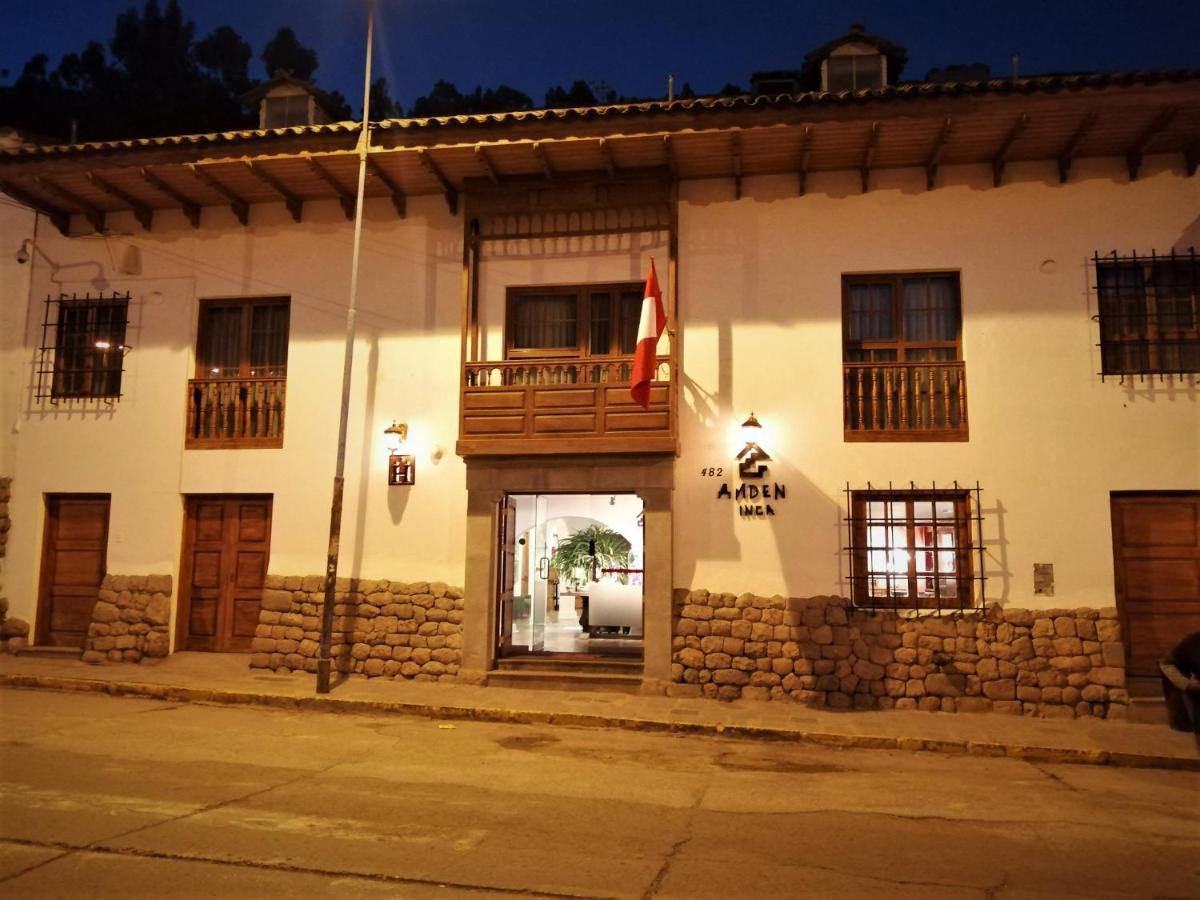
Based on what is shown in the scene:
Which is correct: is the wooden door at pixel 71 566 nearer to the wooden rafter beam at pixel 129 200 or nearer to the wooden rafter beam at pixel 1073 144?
the wooden rafter beam at pixel 129 200

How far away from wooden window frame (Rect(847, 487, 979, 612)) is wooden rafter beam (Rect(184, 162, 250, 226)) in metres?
9.48

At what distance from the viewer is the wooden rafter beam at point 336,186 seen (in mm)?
11586

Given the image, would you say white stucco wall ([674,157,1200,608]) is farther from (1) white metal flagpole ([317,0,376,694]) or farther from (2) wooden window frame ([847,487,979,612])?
(1) white metal flagpole ([317,0,376,694])

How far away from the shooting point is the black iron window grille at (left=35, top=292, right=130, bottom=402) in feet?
42.8

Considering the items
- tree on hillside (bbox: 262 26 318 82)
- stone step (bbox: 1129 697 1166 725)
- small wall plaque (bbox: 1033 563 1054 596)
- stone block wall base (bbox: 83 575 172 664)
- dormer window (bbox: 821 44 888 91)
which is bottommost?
stone step (bbox: 1129 697 1166 725)

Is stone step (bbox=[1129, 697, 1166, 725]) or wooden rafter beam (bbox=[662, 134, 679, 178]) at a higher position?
wooden rafter beam (bbox=[662, 134, 679, 178])

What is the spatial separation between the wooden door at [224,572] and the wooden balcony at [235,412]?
819mm

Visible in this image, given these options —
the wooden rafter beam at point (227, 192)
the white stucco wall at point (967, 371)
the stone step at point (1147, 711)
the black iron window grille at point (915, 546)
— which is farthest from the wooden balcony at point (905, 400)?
the wooden rafter beam at point (227, 192)

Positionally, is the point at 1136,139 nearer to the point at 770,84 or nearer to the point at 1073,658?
the point at 770,84

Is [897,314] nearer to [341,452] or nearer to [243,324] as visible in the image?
[341,452]

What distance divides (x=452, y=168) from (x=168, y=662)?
782cm

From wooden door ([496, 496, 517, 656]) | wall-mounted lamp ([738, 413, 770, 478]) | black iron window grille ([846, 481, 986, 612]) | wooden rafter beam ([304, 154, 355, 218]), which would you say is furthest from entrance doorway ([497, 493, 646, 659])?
wooden rafter beam ([304, 154, 355, 218])

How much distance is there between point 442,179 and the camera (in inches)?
469

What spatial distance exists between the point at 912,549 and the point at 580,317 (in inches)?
205
